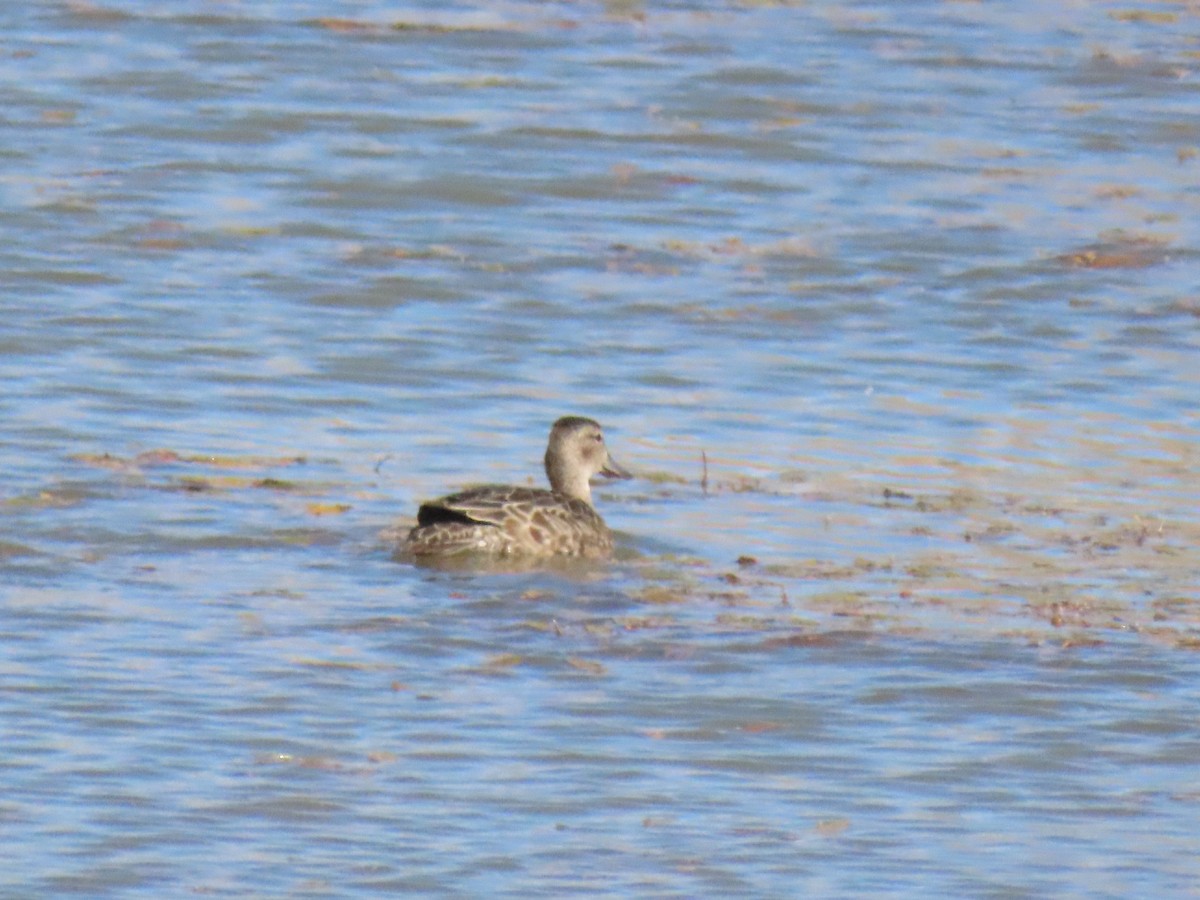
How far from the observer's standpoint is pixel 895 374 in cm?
1526

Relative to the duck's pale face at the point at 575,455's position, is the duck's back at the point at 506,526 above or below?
below

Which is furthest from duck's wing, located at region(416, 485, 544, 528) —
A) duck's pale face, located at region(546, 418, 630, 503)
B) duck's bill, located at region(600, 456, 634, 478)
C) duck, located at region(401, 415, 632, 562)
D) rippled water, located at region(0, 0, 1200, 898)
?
duck's bill, located at region(600, 456, 634, 478)

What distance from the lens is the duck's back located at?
1181cm

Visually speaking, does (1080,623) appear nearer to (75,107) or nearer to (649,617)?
(649,617)

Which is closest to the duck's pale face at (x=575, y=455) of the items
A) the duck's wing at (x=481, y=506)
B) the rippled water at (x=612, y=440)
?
the rippled water at (x=612, y=440)

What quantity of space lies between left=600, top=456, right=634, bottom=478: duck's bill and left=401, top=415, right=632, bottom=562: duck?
7 centimetres

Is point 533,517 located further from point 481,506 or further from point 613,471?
point 613,471

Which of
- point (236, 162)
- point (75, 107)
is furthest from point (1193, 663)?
point (75, 107)

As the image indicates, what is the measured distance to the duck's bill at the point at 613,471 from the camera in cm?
1315

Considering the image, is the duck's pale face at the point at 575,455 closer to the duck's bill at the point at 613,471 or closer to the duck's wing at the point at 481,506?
the duck's bill at the point at 613,471

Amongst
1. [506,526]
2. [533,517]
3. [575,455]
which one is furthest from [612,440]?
[506,526]

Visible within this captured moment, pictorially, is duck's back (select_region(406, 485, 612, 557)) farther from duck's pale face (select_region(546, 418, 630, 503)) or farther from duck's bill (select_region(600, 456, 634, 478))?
duck's bill (select_region(600, 456, 634, 478))

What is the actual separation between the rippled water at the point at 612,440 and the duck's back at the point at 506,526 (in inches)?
8.0

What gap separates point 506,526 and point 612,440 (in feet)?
6.86
